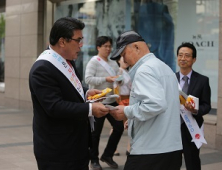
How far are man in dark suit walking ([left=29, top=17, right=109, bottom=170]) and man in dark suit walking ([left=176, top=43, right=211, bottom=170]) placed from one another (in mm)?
1540

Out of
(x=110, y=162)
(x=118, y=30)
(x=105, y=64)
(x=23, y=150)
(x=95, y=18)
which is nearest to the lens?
(x=110, y=162)

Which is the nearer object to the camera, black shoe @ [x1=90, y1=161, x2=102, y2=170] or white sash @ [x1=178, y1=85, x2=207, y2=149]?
white sash @ [x1=178, y1=85, x2=207, y2=149]

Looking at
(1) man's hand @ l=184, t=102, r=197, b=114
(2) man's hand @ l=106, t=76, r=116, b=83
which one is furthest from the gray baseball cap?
(2) man's hand @ l=106, t=76, r=116, b=83

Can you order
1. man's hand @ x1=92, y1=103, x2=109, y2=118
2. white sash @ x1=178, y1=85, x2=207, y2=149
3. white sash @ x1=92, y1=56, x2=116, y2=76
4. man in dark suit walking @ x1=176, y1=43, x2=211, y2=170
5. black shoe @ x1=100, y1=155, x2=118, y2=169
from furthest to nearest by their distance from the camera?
white sash @ x1=92, y1=56, x2=116, y2=76
black shoe @ x1=100, y1=155, x2=118, y2=169
man in dark suit walking @ x1=176, y1=43, x2=211, y2=170
white sash @ x1=178, y1=85, x2=207, y2=149
man's hand @ x1=92, y1=103, x2=109, y2=118

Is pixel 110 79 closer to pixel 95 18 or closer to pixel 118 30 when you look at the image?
pixel 118 30

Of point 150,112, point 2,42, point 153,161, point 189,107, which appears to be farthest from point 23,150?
point 2,42

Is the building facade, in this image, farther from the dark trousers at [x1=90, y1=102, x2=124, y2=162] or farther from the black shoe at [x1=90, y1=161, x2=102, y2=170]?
the black shoe at [x1=90, y1=161, x2=102, y2=170]

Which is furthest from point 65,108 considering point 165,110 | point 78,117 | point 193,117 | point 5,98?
point 5,98

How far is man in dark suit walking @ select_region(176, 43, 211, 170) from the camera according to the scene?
15.6 feet

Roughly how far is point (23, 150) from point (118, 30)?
4.54 metres

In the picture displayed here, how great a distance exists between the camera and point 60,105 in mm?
3191

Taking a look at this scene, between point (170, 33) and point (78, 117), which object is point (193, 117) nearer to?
point (78, 117)

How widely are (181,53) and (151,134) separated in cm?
197

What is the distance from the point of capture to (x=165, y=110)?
3199mm
